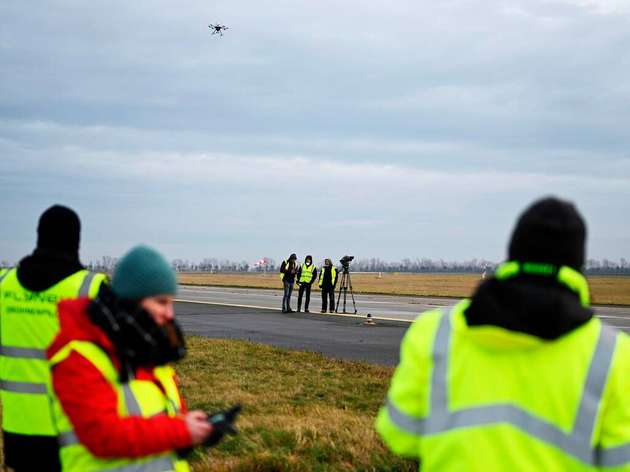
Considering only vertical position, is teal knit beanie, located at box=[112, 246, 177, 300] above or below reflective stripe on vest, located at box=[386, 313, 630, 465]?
above

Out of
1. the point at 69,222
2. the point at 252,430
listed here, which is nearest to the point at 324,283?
the point at 252,430

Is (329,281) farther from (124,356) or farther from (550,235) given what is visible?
(550,235)

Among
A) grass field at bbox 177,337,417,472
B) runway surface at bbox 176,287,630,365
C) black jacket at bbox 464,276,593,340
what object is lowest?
runway surface at bbox 176,287,630,365

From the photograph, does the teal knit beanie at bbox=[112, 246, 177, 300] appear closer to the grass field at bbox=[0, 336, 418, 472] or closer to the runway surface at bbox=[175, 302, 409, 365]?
the grass field at bbox=[0, 336, 418, 472]

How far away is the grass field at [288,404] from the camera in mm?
6121

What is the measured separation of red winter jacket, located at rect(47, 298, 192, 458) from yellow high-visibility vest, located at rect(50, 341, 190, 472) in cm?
2

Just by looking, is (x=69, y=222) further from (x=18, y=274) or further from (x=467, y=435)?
(x=467, y=435)

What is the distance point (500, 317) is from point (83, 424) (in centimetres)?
145

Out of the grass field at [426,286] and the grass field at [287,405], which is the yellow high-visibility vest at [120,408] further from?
the grass field at [426,286]

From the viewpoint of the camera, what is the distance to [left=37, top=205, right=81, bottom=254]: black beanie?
395 centimetres

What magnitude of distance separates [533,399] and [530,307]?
0.28 m

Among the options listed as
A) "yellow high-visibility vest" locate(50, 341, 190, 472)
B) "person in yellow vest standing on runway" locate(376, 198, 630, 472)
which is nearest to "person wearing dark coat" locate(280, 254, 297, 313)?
"yellow high-visibility vest" locate(50, 341, 190, 472)

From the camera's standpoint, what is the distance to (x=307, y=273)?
25219 mm

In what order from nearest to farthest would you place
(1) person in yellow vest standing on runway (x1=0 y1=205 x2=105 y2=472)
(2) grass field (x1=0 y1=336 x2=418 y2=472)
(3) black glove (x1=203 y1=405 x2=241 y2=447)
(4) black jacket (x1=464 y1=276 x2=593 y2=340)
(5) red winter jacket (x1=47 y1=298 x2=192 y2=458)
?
(4) black jacket (x1=464 y1=276 x2=593 y2=340) → (5) red winter jacket (x1=47 y1=298 x2=192 y2=458) → (3) black glove (x1=203 y1=405 x2=241 y2=447) → (1) person in yellow vest standing on runway (x1=0 y1=205 x2=105 y2=472) → (2) grass field (x1=0 y1=336 x2=418 y2=472)
